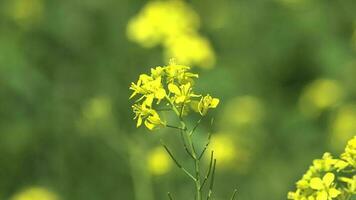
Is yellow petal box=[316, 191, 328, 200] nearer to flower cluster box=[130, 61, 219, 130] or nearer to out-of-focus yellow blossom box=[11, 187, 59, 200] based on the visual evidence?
flower cluster box=[130, 61, 219, 130]

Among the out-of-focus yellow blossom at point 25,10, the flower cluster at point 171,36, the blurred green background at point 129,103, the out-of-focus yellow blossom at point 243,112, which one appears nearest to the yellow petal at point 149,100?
the blurred green background at point 129,103

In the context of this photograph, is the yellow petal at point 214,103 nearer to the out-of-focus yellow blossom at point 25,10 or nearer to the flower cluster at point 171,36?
the flower cluster at point 171,36

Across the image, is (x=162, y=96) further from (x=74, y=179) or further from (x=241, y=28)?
(x=241, y=28)

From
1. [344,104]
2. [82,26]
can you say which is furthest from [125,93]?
[344,104]

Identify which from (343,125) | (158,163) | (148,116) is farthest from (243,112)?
(148,116)

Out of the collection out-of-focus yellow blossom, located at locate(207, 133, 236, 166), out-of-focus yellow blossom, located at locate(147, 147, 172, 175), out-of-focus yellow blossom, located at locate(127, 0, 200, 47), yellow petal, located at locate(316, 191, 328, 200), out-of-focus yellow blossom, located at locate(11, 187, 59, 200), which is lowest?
yellow petal, located at locate(316, 191, 328, 200)

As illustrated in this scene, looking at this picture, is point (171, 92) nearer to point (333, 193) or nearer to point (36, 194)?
point (333, 193)

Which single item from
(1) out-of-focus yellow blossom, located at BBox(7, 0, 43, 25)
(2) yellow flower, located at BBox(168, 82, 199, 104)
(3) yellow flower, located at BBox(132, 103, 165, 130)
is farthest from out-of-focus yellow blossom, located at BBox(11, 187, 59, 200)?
(2) yellow flower, located at BBox(168, 82, 199, 104)
